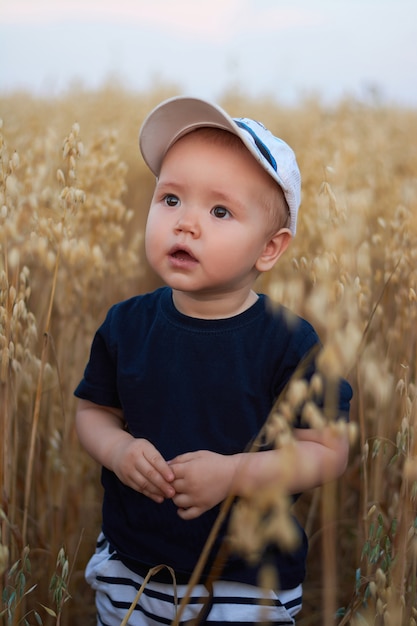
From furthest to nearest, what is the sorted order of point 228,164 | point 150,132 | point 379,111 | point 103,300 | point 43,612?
1. point 379,111
2. point 103,300
3. point 43,612
4. point 150,132
5. point 228,164

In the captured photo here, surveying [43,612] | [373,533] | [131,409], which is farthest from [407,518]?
[43,612]

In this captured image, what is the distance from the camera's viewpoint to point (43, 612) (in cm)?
159

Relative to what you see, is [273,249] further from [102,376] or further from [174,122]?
[102,376]

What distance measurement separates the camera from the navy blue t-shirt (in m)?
1.30

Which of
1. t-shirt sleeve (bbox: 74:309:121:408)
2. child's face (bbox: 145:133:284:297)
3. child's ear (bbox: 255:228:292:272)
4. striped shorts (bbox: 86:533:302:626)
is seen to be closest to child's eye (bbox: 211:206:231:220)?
child's face (bbox: 145:133:284:297)

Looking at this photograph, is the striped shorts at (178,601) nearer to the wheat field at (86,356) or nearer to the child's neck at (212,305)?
the wheat field at (86,356)

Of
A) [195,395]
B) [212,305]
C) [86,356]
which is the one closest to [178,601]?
[195,395]

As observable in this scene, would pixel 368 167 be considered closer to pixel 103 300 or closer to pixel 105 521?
pixel 103 300

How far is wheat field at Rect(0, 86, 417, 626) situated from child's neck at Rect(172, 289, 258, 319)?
0.46 ft

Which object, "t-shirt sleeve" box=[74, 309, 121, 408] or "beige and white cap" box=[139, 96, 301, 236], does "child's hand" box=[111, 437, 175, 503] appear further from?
"beige and white cap" box=[139, 96, 301, 236]

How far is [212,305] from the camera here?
135 centimetres

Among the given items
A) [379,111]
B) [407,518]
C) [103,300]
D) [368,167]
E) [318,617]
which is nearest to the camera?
[407,518]

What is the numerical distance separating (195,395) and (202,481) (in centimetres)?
17

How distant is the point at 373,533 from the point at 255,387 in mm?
316
